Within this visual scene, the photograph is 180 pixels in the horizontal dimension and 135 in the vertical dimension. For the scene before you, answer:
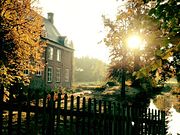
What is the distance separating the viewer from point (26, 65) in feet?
59.6

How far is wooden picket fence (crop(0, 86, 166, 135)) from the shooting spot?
538 cm

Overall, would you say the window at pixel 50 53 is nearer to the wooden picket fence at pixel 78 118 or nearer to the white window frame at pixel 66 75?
the white window frame at pixel 66 75

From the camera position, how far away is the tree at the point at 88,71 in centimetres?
11196

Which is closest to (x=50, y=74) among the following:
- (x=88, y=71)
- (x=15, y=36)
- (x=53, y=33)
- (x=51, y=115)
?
(x=53, y=33)

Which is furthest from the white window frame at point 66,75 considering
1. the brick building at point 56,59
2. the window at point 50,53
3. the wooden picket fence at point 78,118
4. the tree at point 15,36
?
the wooden picket fence at point 78,118

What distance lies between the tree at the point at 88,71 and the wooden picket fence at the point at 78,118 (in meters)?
98.9

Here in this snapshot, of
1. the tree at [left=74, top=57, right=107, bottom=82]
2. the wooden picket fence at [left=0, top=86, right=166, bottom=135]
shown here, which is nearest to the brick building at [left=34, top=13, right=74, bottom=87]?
the wooden picket fence at [left=0, top=86, right=166, bottom=135]

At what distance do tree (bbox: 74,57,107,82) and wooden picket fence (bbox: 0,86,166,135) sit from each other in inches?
3894

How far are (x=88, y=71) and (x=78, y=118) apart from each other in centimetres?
11510

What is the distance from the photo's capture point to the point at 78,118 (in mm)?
6281

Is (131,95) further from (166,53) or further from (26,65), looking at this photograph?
(166,53)

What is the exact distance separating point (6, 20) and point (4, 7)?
36.2 inches

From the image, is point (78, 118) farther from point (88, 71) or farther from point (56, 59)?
point (88, 71)

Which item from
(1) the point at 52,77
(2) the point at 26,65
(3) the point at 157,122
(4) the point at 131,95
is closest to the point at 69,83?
(1) the point at 52,77
